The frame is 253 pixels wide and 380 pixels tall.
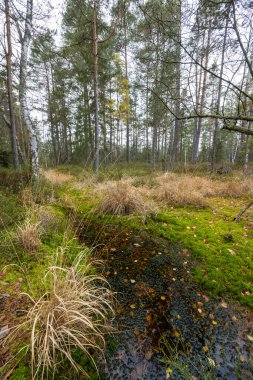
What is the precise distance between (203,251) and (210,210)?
170cm

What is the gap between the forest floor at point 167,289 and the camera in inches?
40.4

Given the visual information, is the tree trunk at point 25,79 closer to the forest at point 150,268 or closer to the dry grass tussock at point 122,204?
the forest at point 150,268

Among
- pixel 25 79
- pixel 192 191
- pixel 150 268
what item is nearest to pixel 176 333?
pixel 150 268

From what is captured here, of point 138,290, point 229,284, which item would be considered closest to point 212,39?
point 229,284

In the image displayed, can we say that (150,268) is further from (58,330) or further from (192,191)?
(192,191)

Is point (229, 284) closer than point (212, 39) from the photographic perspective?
Yes

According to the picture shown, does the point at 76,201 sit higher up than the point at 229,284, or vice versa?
the point at 76,201

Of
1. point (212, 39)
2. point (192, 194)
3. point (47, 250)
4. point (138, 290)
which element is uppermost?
point (212, 39)

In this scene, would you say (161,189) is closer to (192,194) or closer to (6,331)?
(192,194)

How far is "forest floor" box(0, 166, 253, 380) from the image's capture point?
103cm

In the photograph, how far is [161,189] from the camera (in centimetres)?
426

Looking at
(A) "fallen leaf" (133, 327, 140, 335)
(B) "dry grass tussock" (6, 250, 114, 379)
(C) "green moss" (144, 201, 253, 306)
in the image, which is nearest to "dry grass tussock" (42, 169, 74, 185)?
(C) "green moss" (144, 201, 253, 306)

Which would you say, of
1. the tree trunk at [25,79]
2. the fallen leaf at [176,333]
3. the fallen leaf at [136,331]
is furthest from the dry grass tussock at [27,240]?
the tree trunk at [25,79]

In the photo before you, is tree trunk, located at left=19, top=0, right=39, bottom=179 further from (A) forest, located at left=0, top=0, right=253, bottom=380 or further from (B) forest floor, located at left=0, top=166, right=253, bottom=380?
(B) forest floor, located at left=0, top=166, right=253, bottom=380
